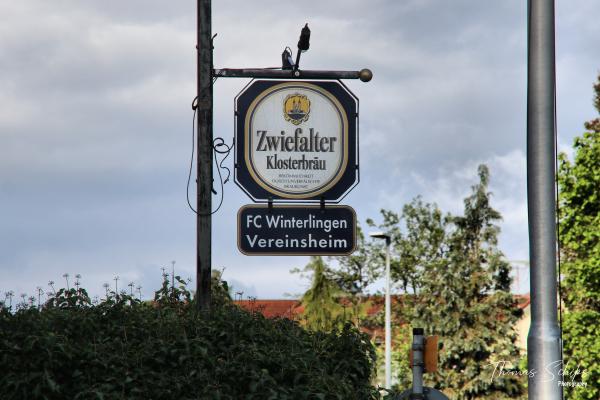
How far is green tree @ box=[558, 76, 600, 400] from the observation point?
29.8 m

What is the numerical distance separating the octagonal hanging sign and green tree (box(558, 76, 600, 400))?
787 inches

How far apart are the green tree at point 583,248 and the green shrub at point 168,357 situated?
66.4 ft

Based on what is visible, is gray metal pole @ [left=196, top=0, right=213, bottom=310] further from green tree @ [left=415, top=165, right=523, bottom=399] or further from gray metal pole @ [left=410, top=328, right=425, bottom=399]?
green tree @ [left=415, top=165, right=523, bottom=399]

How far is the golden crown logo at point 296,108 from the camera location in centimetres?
1195

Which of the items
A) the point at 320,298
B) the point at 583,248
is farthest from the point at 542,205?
the point at 320,298

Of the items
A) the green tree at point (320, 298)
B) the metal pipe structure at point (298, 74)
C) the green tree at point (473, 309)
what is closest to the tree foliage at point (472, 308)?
the green tree at point (473, 309)

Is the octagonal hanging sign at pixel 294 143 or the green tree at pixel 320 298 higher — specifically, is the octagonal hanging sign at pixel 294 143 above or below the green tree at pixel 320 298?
above

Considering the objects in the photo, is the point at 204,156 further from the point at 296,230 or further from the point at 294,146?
the point at 296,230

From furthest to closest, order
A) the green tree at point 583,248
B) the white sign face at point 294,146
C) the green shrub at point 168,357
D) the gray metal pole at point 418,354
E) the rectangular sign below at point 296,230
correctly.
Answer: the green tree at point 583,248
the white sign face at point 294,146
the rectangular sign below at point 296,230
the green shrub at point 168,357
the gray metal pole at point 418,354

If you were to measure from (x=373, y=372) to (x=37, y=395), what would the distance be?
4616 millimetres

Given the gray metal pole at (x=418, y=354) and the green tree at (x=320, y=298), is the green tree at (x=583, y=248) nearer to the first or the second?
the green tree at (x=320, y=298)

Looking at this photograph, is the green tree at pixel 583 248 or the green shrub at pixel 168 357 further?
the green tree at pixel 583 248

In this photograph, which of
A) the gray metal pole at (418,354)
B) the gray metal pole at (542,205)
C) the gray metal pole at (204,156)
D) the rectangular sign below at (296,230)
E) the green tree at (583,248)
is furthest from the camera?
the green tree at (583,248)

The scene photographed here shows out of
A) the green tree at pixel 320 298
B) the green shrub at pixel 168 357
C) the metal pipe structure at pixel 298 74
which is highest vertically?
the metal pipe structure at pixel 298 74
